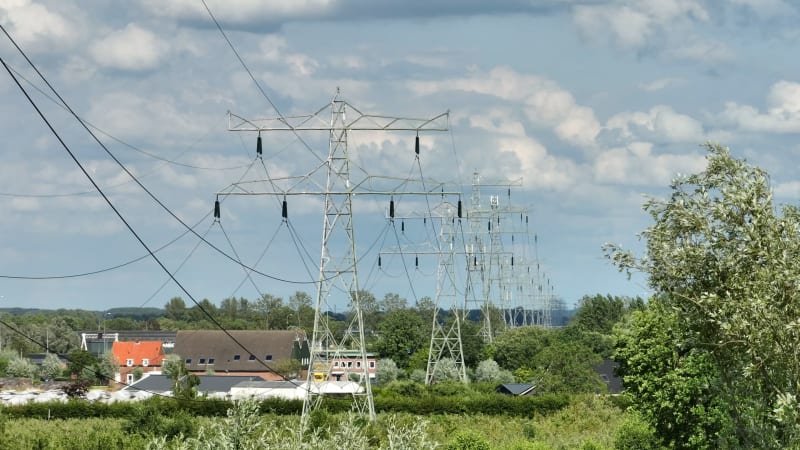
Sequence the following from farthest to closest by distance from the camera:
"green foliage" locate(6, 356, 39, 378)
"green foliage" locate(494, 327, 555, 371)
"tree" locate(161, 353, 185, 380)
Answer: "green foliage" locate(6, 356, 39, 378) → "green foliage" locate(494, 327, 555, 371) → "tree" locate(161, 353, 185, 380)

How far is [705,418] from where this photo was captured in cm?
4938

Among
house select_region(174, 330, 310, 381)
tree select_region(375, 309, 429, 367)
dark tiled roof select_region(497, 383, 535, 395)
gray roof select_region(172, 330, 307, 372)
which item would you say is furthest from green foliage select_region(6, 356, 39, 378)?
dark tiled roof select_region(497, 383, 535, 395)

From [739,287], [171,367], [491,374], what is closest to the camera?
[739,287]

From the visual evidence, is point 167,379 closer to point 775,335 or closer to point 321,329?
point 321,329

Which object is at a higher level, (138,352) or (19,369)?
(138,352)

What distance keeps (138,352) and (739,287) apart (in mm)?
154175

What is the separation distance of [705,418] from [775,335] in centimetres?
3007

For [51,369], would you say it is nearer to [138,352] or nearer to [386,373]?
[138,352]

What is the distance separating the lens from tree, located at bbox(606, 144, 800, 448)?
67.9ft

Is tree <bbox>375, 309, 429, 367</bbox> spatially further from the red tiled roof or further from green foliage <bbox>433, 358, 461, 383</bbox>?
the red tiled roof

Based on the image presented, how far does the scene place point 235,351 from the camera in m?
154

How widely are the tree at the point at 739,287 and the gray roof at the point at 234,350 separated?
13046cm

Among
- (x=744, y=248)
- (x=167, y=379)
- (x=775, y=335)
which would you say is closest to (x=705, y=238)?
(x=744, y=248)

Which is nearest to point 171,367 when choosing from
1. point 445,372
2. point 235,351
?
point 445,372
